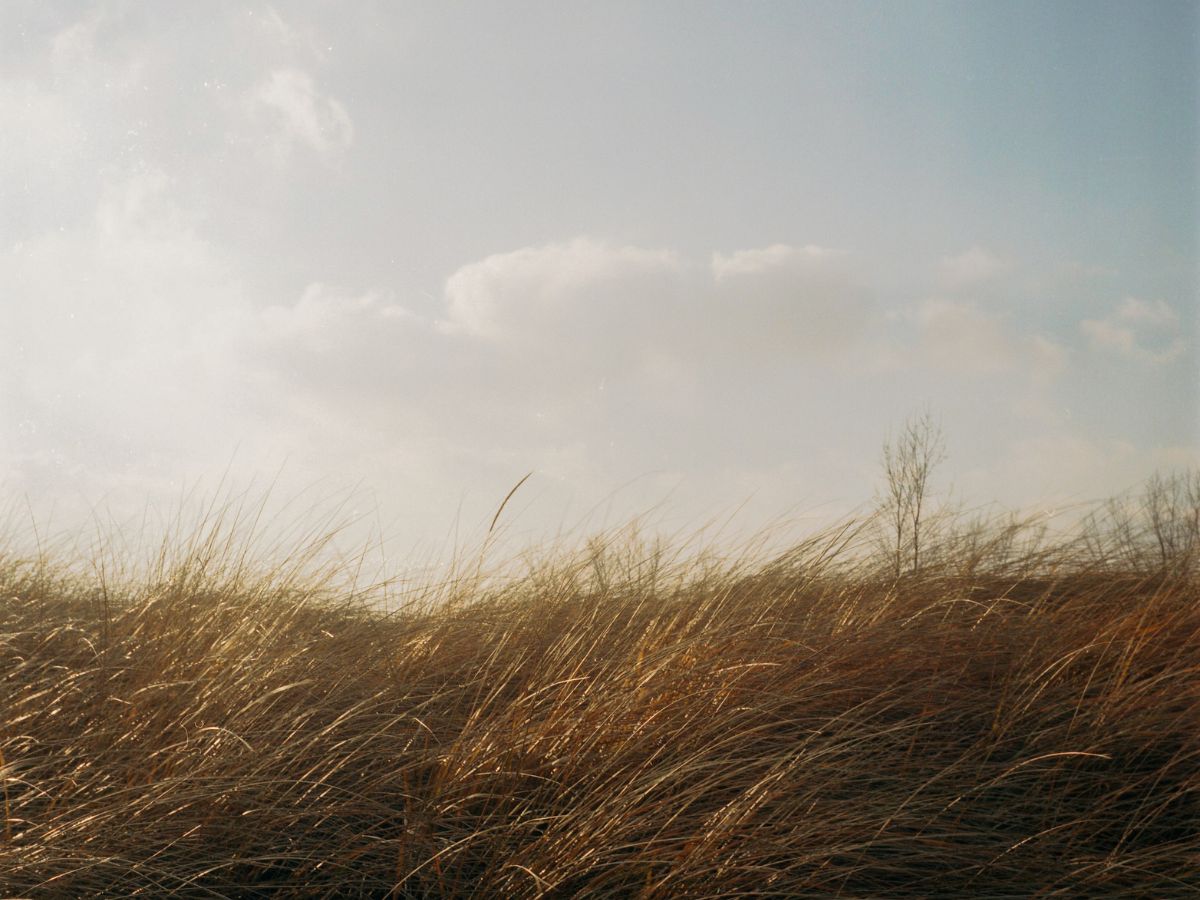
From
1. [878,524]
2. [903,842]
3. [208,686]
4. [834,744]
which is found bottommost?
[903,842]

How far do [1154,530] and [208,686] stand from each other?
4816 mm

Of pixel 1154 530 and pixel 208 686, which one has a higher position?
pixel 1154 530

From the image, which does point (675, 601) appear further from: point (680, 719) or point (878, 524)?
point (680, 719)

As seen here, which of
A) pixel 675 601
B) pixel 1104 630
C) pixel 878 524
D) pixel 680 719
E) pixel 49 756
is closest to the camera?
pixel 49 756

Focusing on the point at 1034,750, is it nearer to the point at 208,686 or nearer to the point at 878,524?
the point at 878,524

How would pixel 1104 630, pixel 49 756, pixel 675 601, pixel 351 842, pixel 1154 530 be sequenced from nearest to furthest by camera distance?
pixel 351 842, pixel 49 756, pixel 1104 630, pixel 675 601, pixel 1154 530

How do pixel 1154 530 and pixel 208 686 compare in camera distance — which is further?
pixel 1154 530

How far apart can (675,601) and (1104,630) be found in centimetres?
150

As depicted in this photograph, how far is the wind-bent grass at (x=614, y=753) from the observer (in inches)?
75.6

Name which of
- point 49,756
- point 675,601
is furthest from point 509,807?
point 675,601

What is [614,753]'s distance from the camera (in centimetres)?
214

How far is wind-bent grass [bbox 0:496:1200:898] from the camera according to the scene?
192cm

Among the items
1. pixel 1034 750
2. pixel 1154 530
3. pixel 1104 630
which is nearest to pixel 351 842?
pixel 1034 750

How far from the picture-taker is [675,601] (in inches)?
145
